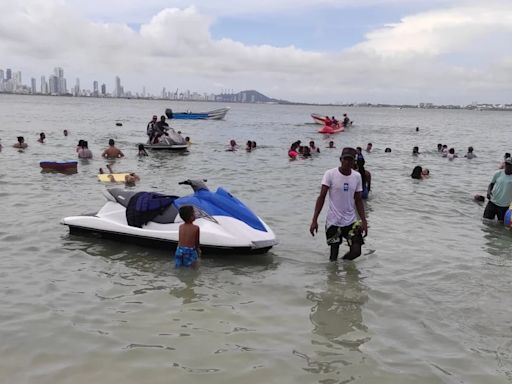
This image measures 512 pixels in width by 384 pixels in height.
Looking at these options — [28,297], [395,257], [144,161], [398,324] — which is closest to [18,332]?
[28,297]

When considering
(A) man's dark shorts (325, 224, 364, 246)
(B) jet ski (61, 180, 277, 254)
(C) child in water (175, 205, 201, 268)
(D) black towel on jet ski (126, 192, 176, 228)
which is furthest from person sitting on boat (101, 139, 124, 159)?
(A) man's dark shorts (325, 224, 364, 246)

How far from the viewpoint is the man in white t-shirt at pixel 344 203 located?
700 centimetres

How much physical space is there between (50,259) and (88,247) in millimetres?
726

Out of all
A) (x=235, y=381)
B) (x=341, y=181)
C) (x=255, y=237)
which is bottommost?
(x=235, y=381)

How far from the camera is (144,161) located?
21.4 m

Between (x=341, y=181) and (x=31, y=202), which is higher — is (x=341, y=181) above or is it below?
above

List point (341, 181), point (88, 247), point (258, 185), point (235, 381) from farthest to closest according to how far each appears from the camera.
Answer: point (258, 185) < point (88, 247) < point (341, 181) < point (235, 381)

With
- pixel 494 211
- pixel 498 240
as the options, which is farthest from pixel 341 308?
pixel 494 211

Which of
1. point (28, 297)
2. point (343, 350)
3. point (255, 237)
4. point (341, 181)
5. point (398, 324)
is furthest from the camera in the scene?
point (255, 237)

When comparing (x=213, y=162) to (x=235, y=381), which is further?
(x=213, y=162)

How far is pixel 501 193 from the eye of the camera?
36.3 ft

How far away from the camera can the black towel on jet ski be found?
330 inches

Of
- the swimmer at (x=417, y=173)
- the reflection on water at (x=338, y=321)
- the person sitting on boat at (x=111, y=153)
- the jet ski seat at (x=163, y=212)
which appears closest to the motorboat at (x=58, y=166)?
the person sitting on boat at (x=111, y=153)

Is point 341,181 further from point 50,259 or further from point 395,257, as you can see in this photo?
point 50,259
